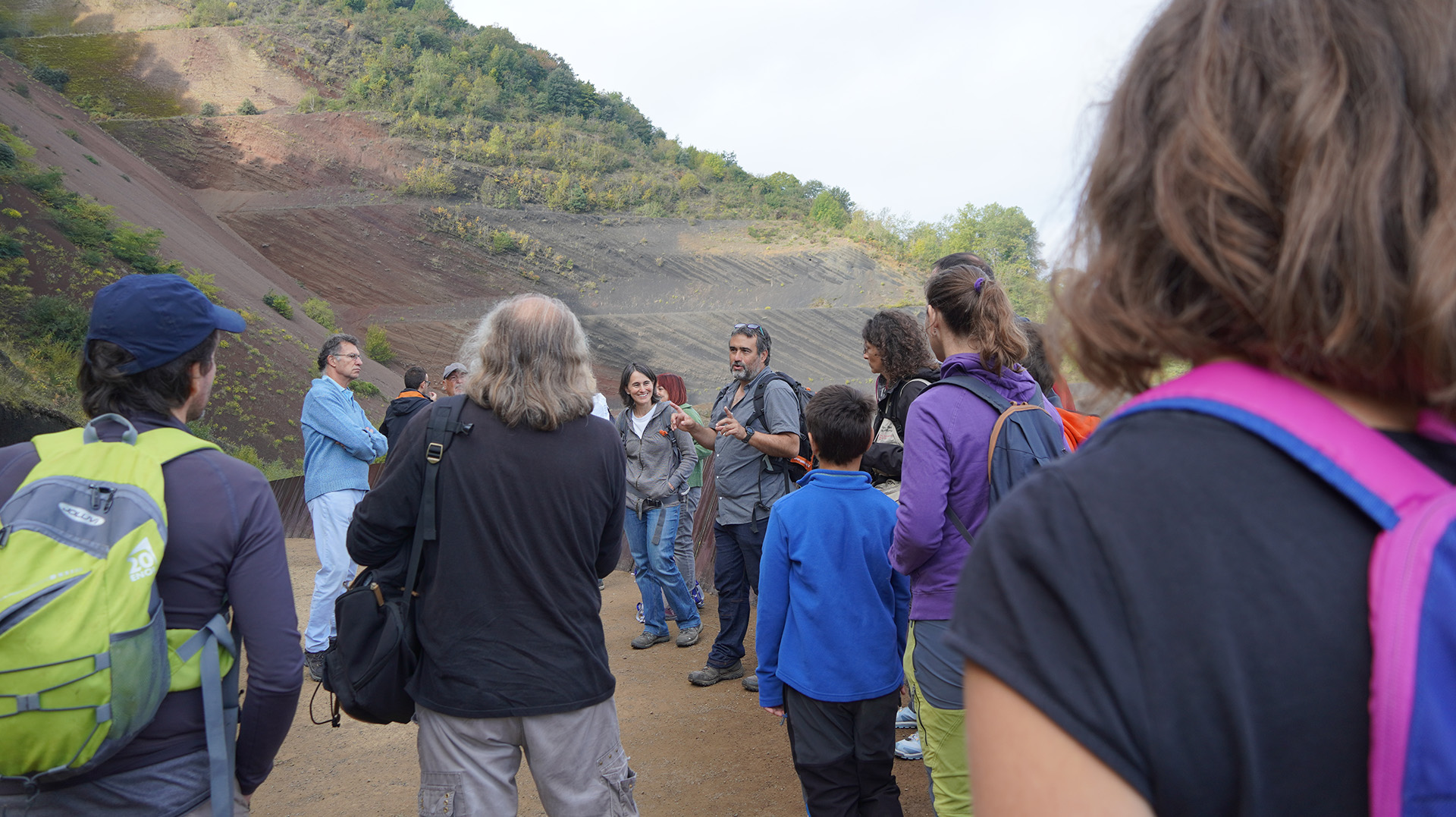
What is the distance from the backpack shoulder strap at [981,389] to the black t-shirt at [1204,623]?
1.91 m

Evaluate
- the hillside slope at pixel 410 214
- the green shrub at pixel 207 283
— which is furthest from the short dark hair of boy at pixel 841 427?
the hillside slope at pixel 410 214

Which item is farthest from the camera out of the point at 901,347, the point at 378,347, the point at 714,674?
the point at 378,347

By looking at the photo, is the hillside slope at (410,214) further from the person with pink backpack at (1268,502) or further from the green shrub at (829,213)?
the person with pink backpack at (1268,502)

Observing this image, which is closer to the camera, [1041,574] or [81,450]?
[1041,574]

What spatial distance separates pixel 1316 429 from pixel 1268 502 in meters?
0.07

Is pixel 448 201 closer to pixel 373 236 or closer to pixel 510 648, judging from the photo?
pixel 373 236

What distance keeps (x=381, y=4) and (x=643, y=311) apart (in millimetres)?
40549

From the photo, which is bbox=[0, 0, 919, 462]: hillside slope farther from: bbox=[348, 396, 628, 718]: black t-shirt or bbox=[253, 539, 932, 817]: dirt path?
bbox=[348, 396, 628, 718]: black t-shirt

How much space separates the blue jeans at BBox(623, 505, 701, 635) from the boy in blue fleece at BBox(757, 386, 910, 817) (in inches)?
117

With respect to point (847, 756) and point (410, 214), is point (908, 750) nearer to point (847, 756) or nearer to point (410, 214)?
point (847, 756)

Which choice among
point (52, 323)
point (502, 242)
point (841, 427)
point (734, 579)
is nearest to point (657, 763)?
point (734, 579)

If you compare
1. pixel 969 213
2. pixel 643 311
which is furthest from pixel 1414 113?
pixel 969 213

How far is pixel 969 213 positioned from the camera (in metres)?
81.9

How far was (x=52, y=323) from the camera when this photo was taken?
19.3 meters
